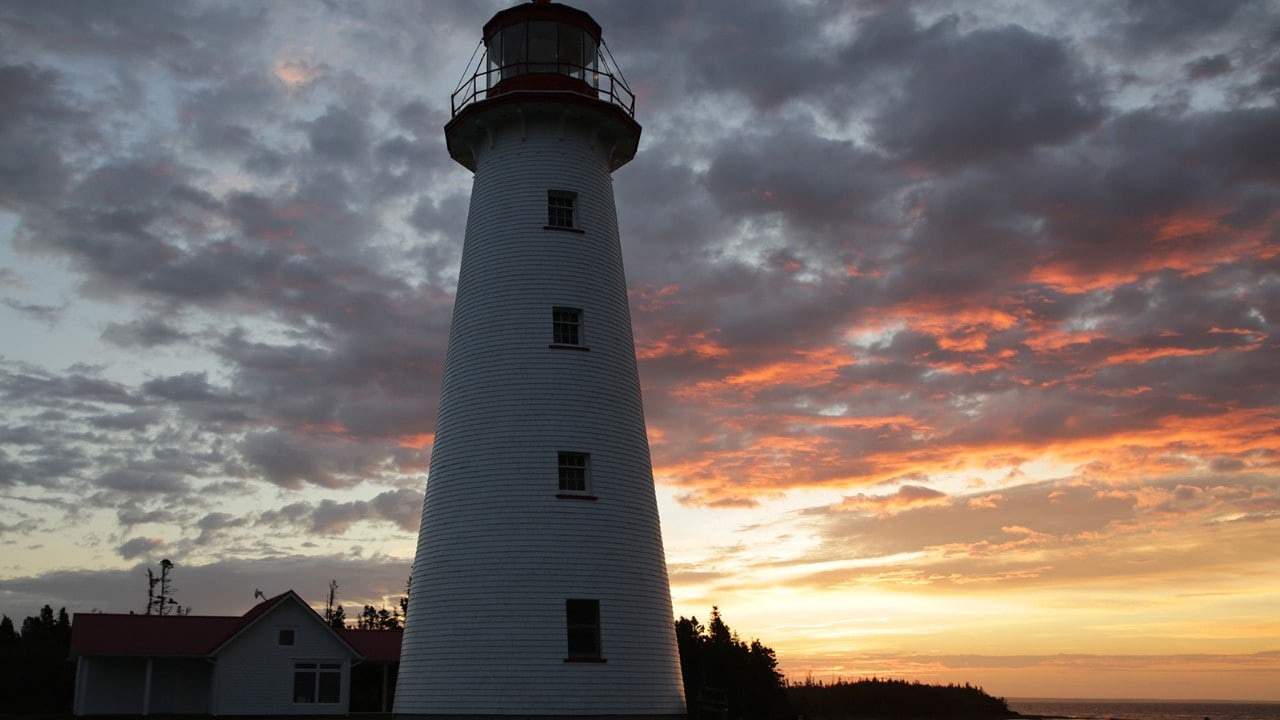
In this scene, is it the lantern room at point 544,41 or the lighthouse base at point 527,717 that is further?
the lantern room at point 544,41

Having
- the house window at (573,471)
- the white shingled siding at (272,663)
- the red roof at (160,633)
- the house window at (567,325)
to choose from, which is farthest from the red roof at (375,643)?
the house window at (567,325)

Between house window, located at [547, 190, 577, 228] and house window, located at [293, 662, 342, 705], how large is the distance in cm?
2143

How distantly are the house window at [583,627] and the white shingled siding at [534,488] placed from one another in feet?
0.84

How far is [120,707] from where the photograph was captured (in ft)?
118

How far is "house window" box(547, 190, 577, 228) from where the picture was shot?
2389cm

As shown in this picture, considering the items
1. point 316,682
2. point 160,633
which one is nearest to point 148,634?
point 160,633

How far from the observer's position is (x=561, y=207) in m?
24.1

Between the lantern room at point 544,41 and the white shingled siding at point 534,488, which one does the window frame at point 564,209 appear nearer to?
the white shingled siding at point 534,488

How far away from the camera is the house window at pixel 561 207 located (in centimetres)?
2389

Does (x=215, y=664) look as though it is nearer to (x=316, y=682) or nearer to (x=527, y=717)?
(x=316, y=682)

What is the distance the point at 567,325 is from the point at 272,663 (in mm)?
21031

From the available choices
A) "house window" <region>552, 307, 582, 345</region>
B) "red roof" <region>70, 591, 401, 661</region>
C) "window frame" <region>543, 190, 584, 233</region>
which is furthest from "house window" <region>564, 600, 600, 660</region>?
"red roof" <region>70, 591, 401, 661</region>

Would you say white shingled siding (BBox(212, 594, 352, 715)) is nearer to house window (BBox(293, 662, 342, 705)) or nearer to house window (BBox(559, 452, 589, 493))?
house window (BBox(293, 662, 342, 705))

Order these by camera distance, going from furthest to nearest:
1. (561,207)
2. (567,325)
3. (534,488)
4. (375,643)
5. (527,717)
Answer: (375,643) < (561,207) < (567,325) < (534,488) < (527,717)
